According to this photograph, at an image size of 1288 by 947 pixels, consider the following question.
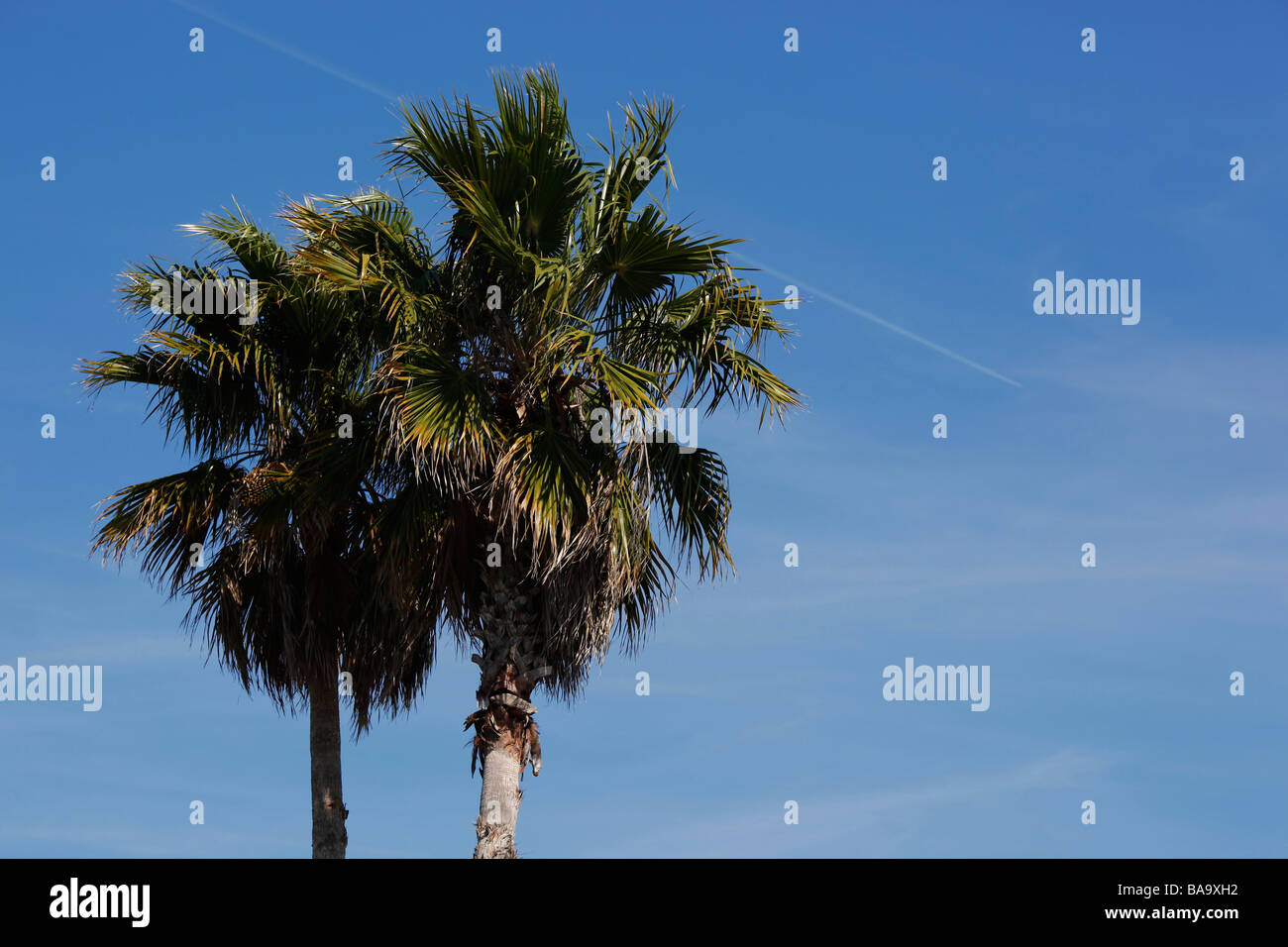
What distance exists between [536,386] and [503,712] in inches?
128

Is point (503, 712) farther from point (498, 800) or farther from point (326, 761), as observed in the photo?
point (326, 761)

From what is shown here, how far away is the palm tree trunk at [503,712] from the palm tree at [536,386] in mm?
19

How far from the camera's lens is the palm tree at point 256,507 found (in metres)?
16.3

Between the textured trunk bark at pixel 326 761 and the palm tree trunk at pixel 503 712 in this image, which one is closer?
the palm tree trunk at pixel 503 712

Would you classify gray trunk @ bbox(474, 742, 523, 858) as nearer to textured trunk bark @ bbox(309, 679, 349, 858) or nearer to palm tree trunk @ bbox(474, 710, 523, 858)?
palm tree trunk @ bbox(474, 710, 523, 858)

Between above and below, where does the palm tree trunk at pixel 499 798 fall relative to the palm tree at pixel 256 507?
below

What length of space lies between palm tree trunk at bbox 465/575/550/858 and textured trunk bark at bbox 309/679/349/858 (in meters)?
3.33

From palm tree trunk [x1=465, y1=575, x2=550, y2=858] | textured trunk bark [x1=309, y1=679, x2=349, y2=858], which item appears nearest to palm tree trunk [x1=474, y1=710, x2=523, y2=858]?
palm tree trunk [x1=465, y1=575, x2=550, y2=858]

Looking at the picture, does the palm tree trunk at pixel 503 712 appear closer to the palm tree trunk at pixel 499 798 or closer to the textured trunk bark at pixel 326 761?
the palm tree trunk at pixel 499 798

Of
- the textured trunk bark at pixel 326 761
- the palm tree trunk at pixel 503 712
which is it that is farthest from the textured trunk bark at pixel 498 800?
the textured trunk bark at pixel 326 761

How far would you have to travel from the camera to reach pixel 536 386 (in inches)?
567

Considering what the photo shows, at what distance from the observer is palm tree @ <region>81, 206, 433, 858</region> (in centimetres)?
1630

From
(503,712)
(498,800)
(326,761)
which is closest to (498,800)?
(498,800)
